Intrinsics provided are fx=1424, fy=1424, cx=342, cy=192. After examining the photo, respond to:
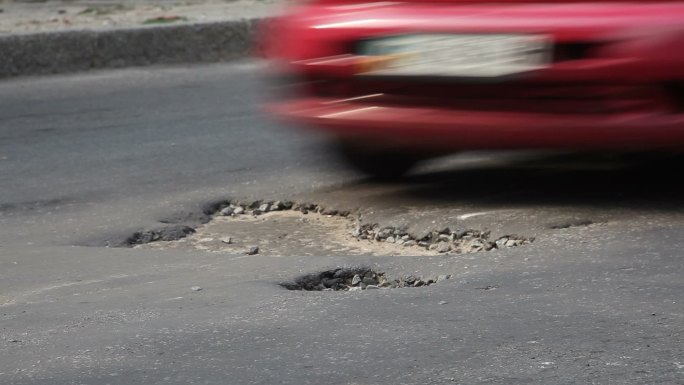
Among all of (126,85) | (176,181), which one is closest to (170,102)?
(126,85)

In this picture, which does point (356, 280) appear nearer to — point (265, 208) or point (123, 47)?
point (265, 208)

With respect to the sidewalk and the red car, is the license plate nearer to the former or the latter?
the red car

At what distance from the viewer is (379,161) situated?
17.6 ft

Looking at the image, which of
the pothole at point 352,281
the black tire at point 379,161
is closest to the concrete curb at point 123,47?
the black tire at point 379,161

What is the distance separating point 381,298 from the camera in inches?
141

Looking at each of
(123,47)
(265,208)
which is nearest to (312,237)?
(265,208)

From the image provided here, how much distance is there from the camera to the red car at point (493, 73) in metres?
4.29

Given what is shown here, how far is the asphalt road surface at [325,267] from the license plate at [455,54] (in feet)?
1.56

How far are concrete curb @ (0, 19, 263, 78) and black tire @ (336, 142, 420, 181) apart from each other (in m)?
4.18

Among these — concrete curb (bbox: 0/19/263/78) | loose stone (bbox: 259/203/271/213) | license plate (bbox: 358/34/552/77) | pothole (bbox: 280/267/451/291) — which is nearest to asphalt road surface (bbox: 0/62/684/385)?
pothole (bbox: 280/267/451/291)

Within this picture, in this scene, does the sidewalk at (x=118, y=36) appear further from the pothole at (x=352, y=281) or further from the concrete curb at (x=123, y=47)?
the pothole at (x=352, y=281)

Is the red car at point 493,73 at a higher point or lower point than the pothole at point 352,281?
higher

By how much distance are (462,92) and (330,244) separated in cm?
64

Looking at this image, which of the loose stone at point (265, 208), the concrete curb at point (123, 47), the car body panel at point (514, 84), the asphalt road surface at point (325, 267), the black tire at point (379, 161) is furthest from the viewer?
the concrete curb at point (123, 47)
